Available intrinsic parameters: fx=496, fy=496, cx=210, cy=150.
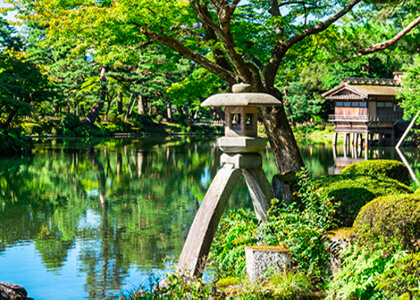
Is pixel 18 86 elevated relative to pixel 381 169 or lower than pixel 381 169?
elevated

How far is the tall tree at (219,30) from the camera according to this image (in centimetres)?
1023

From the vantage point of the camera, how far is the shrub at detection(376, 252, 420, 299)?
17.0 feet

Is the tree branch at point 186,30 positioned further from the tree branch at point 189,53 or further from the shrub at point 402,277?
the shrub at point 402,277

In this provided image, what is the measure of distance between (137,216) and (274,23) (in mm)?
6195

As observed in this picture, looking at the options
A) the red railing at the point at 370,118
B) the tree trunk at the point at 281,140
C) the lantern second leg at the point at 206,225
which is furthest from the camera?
the red railing at the point at 370,118

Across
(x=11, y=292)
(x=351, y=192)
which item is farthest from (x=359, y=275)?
(x=11, y=292)

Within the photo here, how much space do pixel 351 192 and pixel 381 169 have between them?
9.60 feet

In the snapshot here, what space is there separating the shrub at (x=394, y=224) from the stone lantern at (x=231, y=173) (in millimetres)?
1875

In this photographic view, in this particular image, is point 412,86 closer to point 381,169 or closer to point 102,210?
point 102,210

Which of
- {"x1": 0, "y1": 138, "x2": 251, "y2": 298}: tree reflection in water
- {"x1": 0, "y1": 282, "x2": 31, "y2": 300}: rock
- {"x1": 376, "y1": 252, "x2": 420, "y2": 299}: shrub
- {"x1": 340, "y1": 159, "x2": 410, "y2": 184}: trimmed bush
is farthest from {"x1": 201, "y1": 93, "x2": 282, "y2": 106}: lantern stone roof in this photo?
{"x1": 0, "y1": 282, "x2": 31, "y2": 300}: rock

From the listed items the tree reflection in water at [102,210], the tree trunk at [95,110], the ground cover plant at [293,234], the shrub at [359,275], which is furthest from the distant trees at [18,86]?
the shrub at [359,275]

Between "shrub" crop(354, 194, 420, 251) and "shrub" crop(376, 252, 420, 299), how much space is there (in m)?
0.23

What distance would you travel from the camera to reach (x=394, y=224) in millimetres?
5492

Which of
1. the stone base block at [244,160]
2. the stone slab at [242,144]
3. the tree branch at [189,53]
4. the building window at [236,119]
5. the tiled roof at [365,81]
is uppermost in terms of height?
the tiled roof at [365,81]
